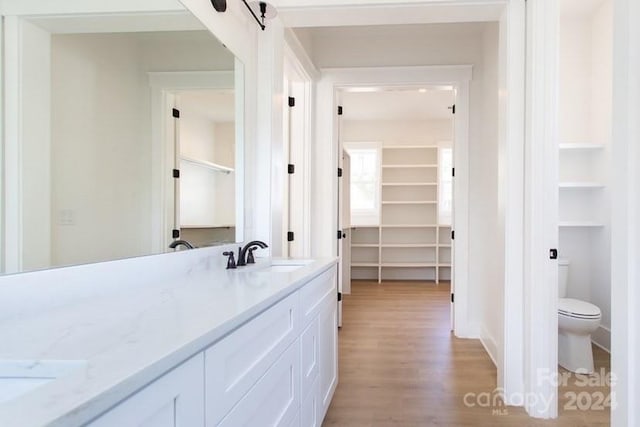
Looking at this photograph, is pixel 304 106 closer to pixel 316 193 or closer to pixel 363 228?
pixel 316 193

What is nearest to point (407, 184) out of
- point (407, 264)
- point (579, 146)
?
point (407, 264)

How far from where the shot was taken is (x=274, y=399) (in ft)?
4.01

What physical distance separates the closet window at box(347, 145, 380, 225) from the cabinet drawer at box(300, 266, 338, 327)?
4.34 meters

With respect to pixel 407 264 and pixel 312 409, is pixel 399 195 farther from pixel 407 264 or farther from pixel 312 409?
pixel 312 409

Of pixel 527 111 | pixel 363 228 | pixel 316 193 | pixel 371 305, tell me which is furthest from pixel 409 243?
pixel 527 111

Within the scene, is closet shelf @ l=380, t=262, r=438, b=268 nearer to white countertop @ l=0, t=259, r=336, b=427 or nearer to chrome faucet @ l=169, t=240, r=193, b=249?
chrome faucet @ l=169, t=240, r=193, b=249

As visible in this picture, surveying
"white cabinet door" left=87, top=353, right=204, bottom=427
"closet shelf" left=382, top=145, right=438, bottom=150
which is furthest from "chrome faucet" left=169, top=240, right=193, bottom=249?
"closet shelf" left=382, top=145, right=438, bottom=150

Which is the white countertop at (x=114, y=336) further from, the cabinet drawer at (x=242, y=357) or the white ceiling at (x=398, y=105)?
the white ceiling at (x=398, y=105)

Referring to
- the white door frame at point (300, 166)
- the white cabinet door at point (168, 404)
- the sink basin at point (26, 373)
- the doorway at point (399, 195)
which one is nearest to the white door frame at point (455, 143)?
the white door frame at point (300, 166)

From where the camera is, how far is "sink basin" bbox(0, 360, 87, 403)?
63 centimetres

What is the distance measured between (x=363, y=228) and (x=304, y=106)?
3.35m

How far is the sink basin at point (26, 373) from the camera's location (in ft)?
2.06

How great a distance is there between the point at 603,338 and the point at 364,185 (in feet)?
13.4

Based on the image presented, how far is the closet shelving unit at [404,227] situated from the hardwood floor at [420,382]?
222 cm
